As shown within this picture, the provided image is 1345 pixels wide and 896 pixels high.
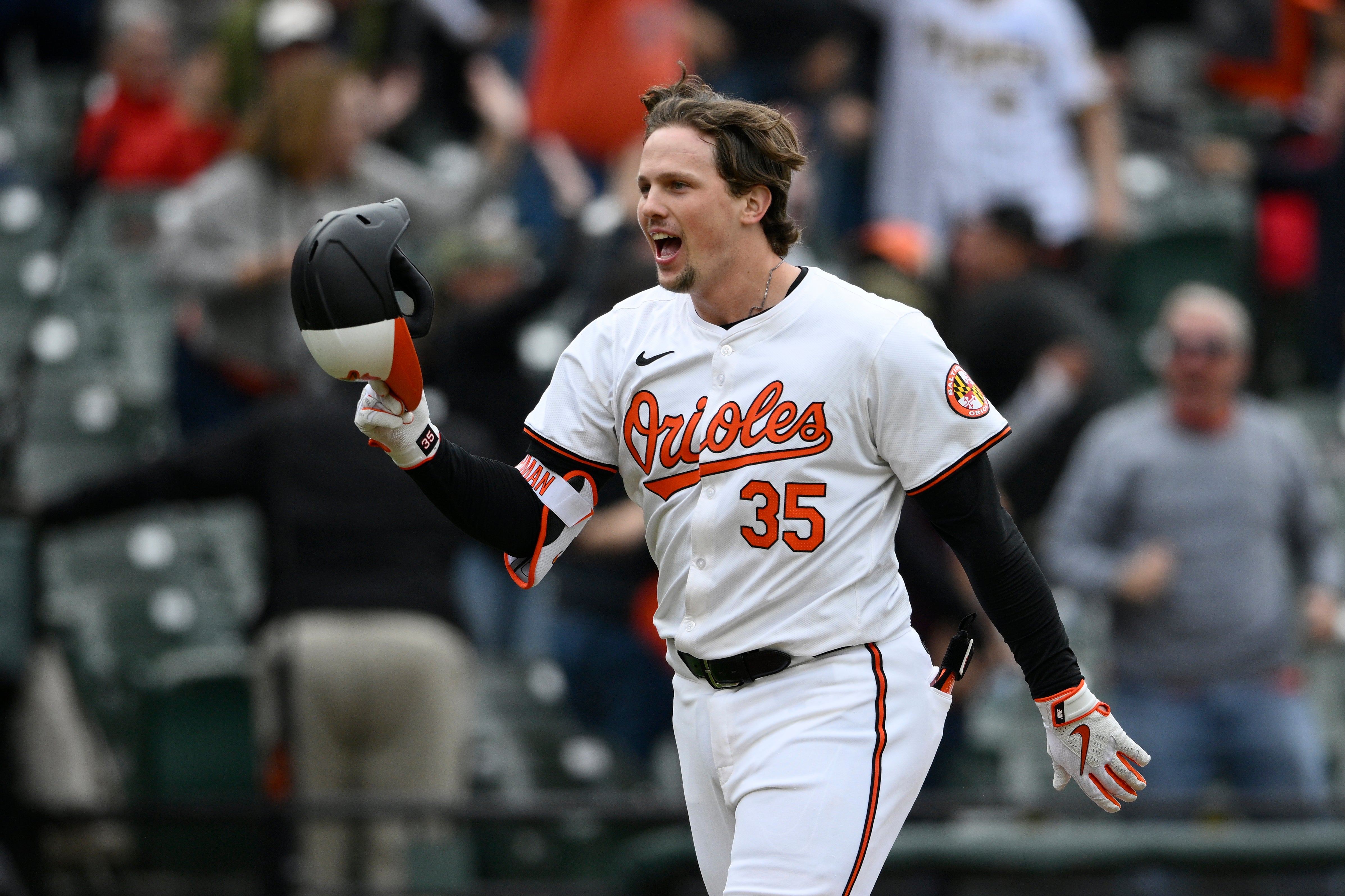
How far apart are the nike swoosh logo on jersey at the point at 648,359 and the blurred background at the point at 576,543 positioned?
52.3 inches

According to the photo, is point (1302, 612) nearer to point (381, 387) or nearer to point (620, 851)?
point (620, 851)

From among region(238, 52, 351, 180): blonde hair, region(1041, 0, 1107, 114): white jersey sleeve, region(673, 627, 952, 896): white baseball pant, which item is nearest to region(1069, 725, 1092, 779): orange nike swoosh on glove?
region(673, 627, 952, 896): white baseball pant

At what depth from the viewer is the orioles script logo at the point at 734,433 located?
11.7 ft

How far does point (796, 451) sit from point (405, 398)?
0.74 meters

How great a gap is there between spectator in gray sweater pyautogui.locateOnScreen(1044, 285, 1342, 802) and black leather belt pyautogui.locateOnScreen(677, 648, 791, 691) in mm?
3390

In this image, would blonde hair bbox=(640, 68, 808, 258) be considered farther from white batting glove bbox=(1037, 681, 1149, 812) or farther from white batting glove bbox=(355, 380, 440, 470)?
white batting glove bbox=(1037, 681, 1149, 812)

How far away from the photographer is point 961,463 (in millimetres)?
3537

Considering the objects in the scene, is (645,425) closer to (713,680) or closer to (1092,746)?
(713,680)

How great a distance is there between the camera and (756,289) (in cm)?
371

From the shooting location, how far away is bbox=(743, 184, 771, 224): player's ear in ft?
11.9

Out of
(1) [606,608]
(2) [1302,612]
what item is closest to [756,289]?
(1) [606,608]

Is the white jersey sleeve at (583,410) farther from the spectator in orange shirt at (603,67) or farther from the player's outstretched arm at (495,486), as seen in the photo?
the spectator in orange shirt at (603,67)

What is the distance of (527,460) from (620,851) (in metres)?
3.49

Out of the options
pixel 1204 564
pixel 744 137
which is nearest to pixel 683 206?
pixel 744 137
